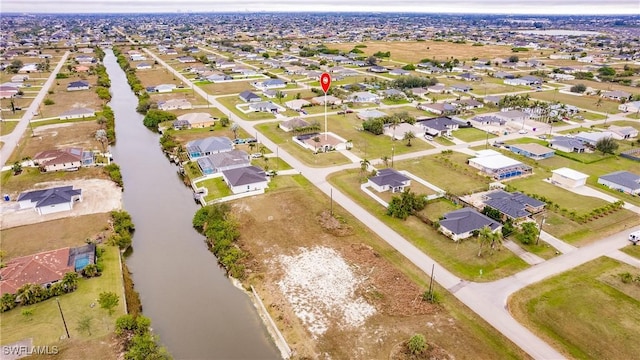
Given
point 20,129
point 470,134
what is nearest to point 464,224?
point 470,134

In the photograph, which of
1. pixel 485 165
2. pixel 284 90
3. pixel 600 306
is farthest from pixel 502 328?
pixel 284 90

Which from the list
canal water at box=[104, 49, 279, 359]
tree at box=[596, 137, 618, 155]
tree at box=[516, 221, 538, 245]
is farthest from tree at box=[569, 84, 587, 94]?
canal water at box=[104, 49, 279, 359]

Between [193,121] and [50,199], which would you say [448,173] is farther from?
A: [50,199]

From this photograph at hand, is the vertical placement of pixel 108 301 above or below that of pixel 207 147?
above

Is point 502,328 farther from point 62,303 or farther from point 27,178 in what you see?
point 27,178

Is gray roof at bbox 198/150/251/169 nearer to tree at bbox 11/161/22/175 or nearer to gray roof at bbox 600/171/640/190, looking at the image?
tree at bbox 11/161/22/175

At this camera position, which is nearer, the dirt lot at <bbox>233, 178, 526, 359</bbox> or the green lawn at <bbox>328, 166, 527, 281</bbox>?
the dirt lot at <bbox>233, 178, 526, 359</bbox>

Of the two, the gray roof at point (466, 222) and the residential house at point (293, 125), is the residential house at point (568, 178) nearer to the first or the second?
the gray roof at point (466, 222)
